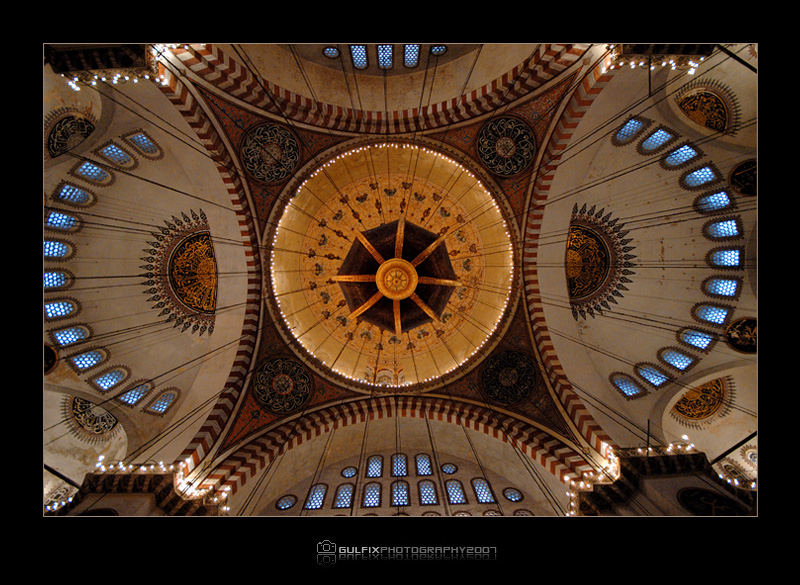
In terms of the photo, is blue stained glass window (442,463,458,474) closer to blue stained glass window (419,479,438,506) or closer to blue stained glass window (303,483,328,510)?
blue stained glass window (419,479,438,506)

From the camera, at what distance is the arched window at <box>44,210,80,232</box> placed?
9.49 m

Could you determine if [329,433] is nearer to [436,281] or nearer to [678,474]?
[436,281]

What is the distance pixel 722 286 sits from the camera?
9.72m

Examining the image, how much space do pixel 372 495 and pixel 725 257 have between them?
35.9 feet

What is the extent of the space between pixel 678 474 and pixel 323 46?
11689 mm

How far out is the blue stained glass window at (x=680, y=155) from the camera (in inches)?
363

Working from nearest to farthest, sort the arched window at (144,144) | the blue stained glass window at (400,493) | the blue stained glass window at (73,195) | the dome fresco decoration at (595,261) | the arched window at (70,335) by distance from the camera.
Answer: the arched window at (144,144), the blue stained glass window at (73,195), the arched window at (70,335), the dome fresco decoration at (595,261), the blue stained glass window at (400,493)

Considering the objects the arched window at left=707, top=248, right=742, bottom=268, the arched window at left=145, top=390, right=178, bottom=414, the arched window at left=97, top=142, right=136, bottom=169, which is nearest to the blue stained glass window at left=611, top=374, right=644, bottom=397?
the arched window at left=707, top=248, right=742, bottom=268

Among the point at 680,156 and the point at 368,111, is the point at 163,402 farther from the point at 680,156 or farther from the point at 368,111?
the point at 680,156

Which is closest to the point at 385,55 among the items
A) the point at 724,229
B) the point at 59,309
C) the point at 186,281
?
the point at 186,281

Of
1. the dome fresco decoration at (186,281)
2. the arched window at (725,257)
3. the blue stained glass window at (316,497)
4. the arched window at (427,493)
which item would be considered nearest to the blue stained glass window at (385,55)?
the dome fresco decoration at (186,281)

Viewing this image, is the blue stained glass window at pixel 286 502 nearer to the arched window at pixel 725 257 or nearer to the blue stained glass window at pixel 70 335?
the blue stained glass window at pixel 70 335

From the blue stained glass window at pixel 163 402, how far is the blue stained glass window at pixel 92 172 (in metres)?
5.42
